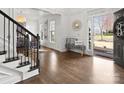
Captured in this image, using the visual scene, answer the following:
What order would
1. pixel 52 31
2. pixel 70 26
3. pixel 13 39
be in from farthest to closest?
pixel 52 31 < pixel 70 26 < pixel 13 39

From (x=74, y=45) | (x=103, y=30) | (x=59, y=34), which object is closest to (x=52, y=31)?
(x=59, y=34)

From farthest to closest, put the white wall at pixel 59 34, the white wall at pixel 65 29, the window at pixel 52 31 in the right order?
the window at pixel 52 31 < the white wall at pixel 59 34 < the white wall at pixel 65 29

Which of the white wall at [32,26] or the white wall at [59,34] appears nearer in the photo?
the white wall at [59,34]

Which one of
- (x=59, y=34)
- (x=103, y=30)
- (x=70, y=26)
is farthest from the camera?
(x=103, y=30)

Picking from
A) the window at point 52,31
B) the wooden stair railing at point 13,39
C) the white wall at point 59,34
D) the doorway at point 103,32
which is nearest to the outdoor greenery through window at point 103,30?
the doorway at point 103,32

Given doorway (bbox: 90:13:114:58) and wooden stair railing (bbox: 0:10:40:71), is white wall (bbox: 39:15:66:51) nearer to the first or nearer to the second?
doorway (bbox: 90:13:114:58)

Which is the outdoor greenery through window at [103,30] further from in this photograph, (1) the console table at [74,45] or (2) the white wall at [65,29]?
(1) the console table at [74,45]

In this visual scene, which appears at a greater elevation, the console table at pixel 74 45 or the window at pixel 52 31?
the window at pixel 52 31

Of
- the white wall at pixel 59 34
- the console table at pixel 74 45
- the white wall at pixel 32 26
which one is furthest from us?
the white wall at pixel 32 26

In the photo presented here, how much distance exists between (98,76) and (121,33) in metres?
1.94

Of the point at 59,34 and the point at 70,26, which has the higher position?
the point at 70,26

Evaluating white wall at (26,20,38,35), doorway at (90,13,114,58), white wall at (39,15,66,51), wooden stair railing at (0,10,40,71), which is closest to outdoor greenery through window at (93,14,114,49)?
doorway at (90,13,114,58)

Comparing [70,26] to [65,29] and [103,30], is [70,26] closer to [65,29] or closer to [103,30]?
[65,29]
